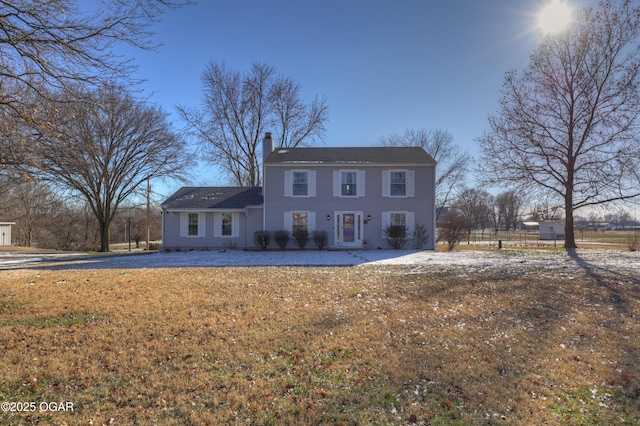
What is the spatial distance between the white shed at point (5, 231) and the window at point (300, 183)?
2784cm

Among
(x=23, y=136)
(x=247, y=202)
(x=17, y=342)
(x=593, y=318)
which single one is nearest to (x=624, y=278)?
(x=593, y=318)

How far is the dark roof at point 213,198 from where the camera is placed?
19016 mm

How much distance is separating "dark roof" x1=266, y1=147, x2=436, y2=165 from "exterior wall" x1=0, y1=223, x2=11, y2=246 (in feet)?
88.9

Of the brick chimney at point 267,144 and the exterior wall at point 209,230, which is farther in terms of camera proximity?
the brick chimney at point 267,144

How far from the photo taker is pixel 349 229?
729 inches

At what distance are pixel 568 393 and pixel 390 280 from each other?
5256mm

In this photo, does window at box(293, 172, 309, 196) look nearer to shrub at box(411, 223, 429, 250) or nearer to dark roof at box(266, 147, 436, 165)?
dark roof at box(266, 147, 436, 165)

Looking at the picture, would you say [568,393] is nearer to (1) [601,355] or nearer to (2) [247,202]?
(1) [601,355]

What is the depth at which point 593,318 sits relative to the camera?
579 cm

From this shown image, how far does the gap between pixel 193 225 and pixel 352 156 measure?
9346 millimetres

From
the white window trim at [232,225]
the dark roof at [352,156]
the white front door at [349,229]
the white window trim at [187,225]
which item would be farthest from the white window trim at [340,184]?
the white window trim at [187,225]

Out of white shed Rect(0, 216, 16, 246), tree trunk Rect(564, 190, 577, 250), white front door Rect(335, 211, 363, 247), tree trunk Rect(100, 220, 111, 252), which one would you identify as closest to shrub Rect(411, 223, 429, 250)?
white front door Rect(335, 211, 363, 247)

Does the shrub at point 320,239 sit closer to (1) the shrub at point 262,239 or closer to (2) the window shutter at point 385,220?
(1) the shrub at point 262,239

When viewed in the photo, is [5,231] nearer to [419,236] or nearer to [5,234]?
[5,234]
